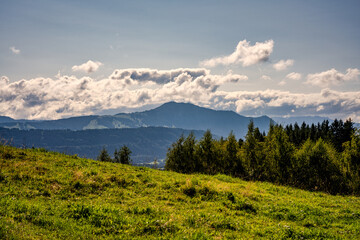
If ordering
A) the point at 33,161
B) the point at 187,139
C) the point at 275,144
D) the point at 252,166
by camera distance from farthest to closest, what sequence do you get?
the point at 187,139, the point at 252,166, the point at 275,144, the point at 33,161

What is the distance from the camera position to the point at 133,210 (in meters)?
12.8

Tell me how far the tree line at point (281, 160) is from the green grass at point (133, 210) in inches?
1019

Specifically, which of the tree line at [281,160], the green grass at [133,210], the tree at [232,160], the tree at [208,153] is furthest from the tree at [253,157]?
the green grass at [133,210]

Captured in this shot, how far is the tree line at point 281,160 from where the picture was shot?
41169 mm

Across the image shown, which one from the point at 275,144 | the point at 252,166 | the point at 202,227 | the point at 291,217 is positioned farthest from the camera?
the point at 252,166

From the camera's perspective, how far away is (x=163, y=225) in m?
10.9

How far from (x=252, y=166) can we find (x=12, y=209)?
5274 centimetres

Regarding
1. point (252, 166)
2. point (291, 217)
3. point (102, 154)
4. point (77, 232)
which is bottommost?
point (102, 154)

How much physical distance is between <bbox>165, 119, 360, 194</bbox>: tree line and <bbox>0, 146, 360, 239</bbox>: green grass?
25.9 m

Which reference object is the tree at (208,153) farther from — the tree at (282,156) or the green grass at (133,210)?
the green grass at (133,210)

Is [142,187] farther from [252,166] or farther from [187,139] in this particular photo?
[187,139]

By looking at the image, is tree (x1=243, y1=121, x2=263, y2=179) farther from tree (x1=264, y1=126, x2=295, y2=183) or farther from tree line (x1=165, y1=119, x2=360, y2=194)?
tree (x1=264, y1=126, x2=295, y2=183)

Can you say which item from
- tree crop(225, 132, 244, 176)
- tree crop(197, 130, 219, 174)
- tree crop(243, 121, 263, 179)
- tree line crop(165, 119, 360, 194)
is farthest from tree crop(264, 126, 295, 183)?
tree crop(197, 130, 219, 174)

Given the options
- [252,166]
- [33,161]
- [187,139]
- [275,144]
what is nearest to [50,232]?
[33,161]
